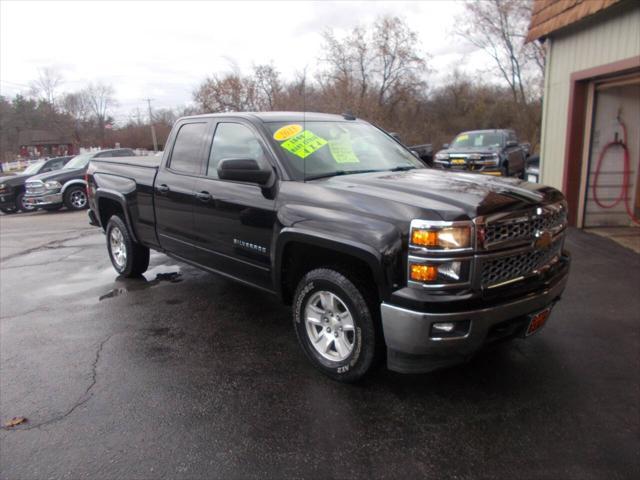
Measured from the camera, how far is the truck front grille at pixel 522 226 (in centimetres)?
280

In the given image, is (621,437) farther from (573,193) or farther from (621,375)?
(573,193)

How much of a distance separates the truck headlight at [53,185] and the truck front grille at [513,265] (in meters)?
15.5

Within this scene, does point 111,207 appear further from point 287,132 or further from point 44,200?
point 44,200

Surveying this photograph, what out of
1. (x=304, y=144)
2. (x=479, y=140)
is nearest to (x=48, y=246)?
(x=304, y=144)

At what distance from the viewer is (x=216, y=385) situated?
11.5 feet

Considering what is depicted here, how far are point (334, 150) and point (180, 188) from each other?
1.70 m

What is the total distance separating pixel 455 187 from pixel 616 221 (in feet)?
23.1

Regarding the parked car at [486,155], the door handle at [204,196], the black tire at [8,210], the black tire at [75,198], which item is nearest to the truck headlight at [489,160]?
the parked car at [486,155]

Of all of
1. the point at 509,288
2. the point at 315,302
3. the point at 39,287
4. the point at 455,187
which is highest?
the point at 455,187

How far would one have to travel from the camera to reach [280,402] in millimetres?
3238

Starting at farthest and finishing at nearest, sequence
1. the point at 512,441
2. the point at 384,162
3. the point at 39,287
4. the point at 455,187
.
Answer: the point at 39,287 < the point at 384,162 < the point at 455,187 < the point at 512,441

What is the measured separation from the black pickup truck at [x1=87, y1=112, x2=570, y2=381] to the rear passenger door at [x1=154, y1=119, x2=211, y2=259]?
2cm

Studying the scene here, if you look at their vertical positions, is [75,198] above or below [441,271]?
below

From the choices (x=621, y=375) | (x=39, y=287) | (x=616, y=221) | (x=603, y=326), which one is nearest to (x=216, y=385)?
(x=621, y=375)
